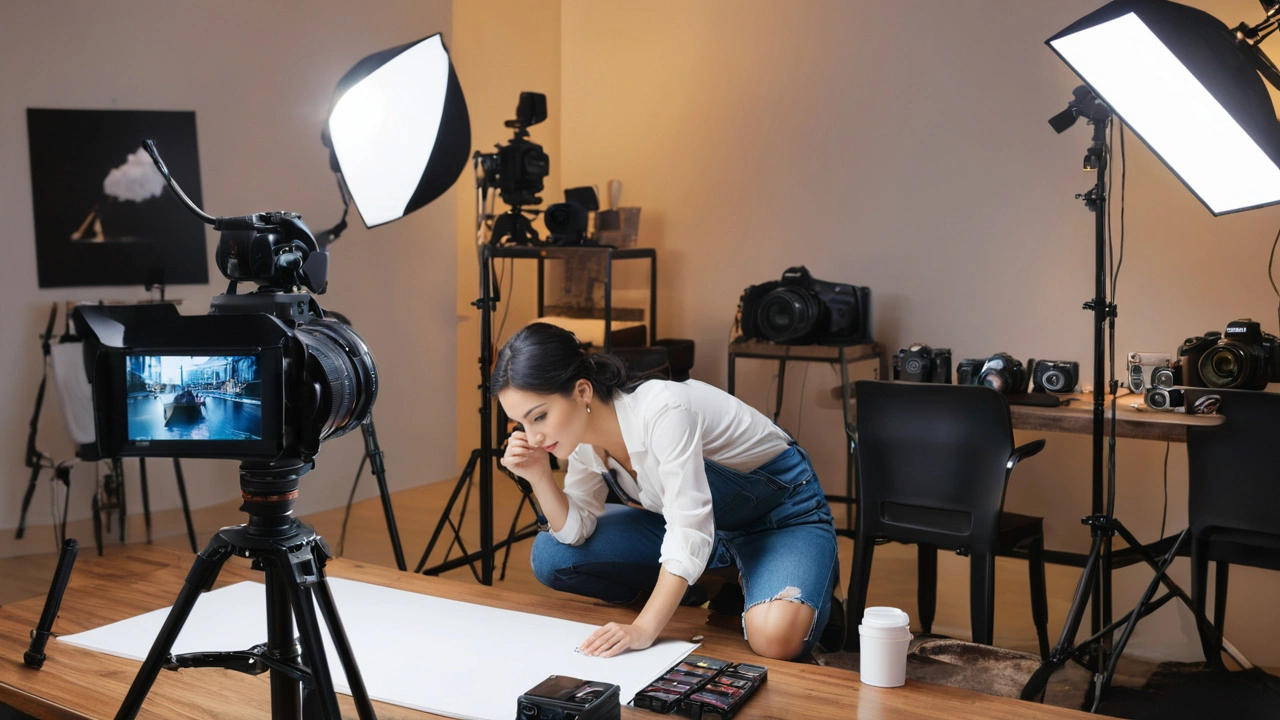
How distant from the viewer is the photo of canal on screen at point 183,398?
1.13m

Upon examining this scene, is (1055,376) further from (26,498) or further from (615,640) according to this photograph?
(26,498)

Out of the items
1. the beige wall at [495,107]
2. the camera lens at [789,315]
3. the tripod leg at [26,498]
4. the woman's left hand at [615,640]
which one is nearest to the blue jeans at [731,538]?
the woman's left hand at [615,640]

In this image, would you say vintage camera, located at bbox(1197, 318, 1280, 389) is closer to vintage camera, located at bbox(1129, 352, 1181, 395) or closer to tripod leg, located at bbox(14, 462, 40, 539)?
vintage camera, located at bbox(1129, 352, 1181, 395)

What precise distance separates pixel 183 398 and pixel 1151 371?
2.65m

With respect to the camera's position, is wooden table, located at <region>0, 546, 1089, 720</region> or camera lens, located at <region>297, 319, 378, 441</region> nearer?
camera lens, located at <region>297, 319, 378, 441</region>

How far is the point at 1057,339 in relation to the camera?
3.88 meters

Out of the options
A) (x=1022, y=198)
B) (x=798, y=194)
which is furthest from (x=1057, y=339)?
(x=798, y=194)

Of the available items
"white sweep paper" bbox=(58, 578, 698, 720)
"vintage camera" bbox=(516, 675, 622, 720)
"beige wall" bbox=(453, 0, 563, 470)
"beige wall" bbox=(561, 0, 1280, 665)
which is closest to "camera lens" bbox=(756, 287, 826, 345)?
"beige wall" bbox=(561, 0, 1280, 665)

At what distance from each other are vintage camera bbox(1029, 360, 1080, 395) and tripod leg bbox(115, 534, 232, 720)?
97.9 inches

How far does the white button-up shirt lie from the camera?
5.74 ft

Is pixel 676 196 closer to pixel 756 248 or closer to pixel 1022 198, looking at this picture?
pixel 756 248

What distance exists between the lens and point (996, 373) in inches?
117

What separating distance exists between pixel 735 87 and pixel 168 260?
102 inches

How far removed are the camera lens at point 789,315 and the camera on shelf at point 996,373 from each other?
845mm
